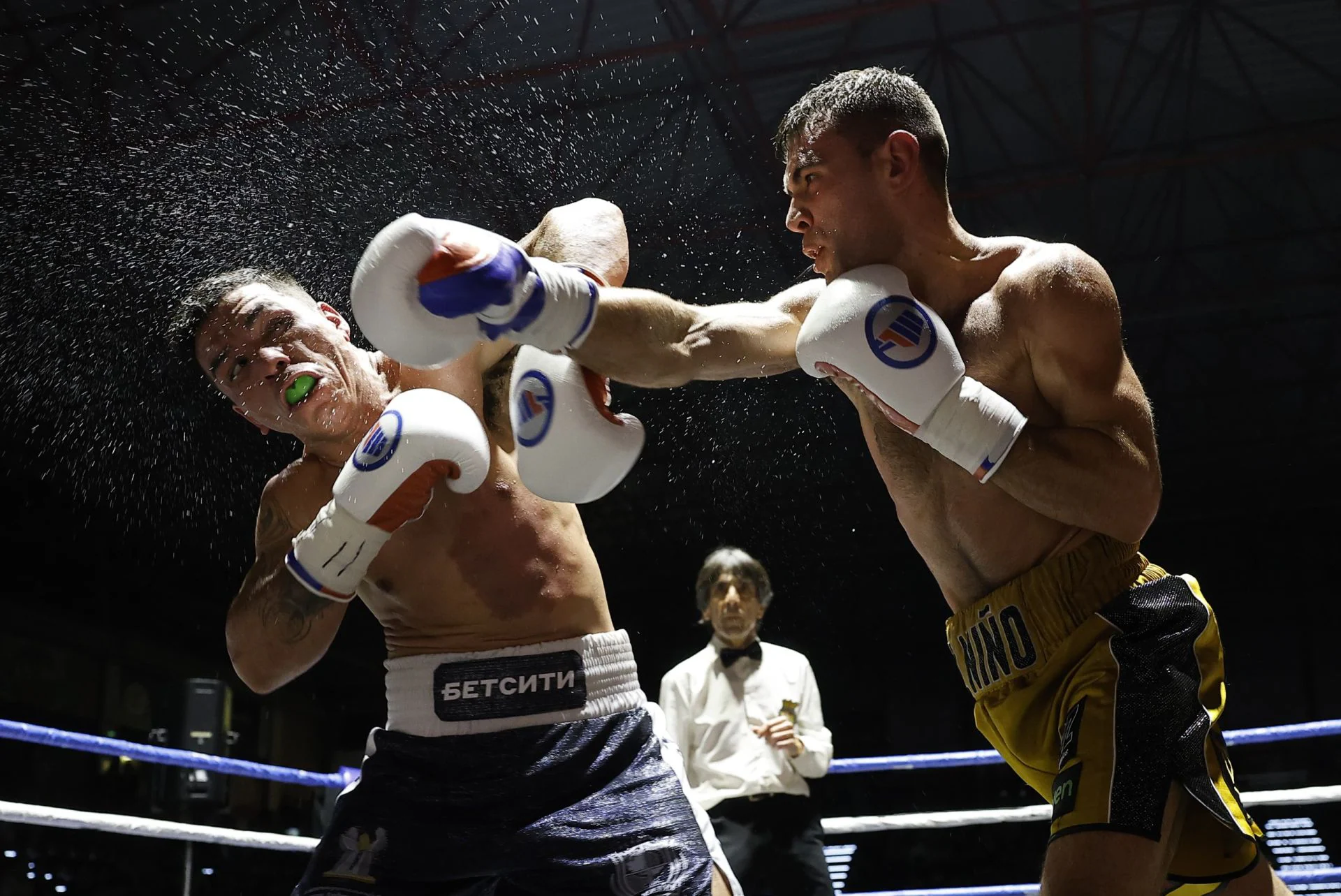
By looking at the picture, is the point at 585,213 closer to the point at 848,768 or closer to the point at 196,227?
the point at 848,768

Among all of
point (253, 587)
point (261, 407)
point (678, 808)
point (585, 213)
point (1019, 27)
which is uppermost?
point (1019, 27)

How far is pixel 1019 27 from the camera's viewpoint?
17.8 feet

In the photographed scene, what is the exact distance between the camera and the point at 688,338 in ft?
5.06

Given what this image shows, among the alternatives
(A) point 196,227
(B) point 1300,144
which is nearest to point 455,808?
(A) point 196,227

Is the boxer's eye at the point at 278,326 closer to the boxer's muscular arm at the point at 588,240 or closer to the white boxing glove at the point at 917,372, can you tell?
the boxer's muscular arm at the point at 588,240

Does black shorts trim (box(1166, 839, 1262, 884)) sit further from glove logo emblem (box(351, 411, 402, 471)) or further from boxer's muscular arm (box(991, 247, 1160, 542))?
glove logo emblem (box(351, 411, 402, 471))

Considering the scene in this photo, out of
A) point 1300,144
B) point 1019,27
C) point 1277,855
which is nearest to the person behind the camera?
point 1019,27

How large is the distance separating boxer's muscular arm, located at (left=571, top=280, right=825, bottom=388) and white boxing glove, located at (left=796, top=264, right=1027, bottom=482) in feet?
0.56

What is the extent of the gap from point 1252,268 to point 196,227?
6218mm

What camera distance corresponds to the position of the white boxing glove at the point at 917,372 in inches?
55.9

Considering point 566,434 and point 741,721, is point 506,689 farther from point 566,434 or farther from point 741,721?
point 741,721

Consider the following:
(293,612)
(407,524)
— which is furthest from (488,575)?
(293,612)

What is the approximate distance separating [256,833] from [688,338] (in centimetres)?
197

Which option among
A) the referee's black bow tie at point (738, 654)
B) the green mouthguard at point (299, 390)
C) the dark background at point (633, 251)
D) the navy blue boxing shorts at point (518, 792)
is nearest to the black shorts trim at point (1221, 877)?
the navy blue boxing shorts at point (518, 792)
